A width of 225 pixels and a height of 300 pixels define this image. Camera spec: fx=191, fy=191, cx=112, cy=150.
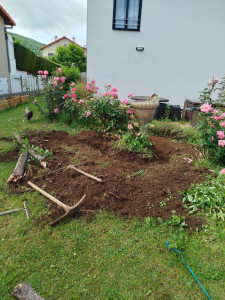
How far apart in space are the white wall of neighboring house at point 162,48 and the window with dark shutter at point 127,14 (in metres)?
0.20

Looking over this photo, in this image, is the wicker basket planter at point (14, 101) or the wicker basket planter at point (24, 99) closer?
the wicker basket planter at point (14, 101)

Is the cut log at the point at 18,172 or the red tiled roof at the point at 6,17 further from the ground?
the red tiled roof at the point at 6,17

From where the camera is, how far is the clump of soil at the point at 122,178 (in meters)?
2.53

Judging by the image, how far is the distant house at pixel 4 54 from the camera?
11827 millimetres

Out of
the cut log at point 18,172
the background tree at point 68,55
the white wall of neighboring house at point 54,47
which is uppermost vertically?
the white wall of neighboring house at point 54,47

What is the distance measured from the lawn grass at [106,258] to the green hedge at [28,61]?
15.3 m

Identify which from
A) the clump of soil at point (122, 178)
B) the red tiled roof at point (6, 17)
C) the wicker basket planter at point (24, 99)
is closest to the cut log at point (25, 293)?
the clump of soil at point (122, 178)

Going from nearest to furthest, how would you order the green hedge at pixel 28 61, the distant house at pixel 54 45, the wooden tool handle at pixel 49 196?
the wooden tool handle at pixel 49 196 → the green hedge at pixel 28 61 → the distant house at pixel 54 45

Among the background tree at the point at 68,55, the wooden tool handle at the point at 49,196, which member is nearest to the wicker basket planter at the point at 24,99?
the wooden tool handle at the point at 49,196

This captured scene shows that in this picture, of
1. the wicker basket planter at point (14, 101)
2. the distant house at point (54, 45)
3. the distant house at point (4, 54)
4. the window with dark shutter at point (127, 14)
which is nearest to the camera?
the window with dark shutter at point (127, 14)

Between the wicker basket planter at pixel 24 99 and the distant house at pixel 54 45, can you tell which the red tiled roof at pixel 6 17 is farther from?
the distant house at pixel 54 45

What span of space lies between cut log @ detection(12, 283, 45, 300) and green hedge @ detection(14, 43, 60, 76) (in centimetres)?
1589

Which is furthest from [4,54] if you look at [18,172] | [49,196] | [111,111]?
[49,196]

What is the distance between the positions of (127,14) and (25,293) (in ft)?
31.3
